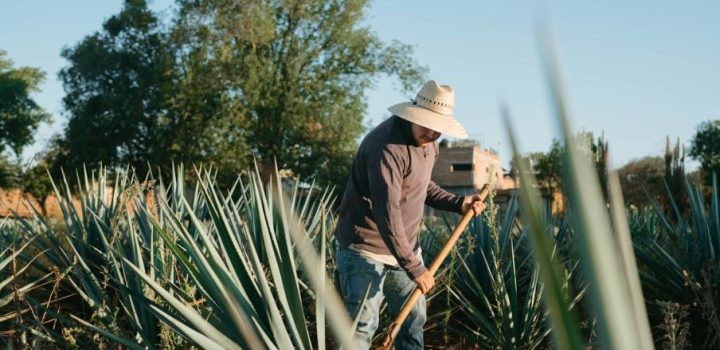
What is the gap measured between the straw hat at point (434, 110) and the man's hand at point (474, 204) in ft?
1.15

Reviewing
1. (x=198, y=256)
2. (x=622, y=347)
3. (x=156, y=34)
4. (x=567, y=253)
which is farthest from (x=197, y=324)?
(x=156, y=34)

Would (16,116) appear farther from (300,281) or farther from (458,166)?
(300,281)

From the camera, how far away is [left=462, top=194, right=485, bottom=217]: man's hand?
411cm

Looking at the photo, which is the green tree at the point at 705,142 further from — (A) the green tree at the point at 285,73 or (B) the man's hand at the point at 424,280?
(B) the man's hand at the point at 424,280

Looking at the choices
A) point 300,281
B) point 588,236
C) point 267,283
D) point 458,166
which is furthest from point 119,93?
point 458,166

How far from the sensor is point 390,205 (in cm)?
374

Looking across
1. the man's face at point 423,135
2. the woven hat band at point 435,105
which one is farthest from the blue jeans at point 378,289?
the woven hat band at point 435,105

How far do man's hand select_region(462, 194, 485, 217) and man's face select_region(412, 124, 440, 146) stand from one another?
1.39ft

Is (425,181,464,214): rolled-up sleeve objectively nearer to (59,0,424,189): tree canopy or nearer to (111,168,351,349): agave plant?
(111,168,351,349): agave plant

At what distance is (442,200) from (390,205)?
0.87m

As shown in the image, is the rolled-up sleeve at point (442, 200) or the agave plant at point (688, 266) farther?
the agave plant at point (688, 266)

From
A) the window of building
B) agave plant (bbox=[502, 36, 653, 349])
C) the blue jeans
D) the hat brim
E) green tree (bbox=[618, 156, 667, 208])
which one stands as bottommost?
green tree (bbox=[618, 156, 667, 208])

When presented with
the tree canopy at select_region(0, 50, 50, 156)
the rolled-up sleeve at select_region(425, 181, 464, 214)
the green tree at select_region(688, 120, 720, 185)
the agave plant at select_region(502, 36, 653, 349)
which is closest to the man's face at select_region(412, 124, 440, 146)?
the rolled-up sleeve at select_region(425, 181, 464, 214)

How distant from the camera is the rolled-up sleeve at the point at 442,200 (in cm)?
441
